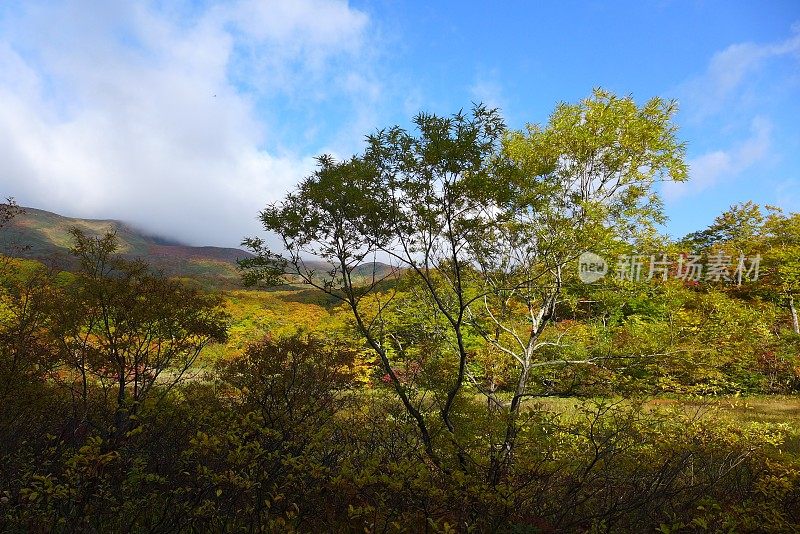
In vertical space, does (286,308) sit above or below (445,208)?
below

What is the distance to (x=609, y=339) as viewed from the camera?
30.7 ft

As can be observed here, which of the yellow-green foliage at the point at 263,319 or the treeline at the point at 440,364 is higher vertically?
the treeline at the point at 440,364

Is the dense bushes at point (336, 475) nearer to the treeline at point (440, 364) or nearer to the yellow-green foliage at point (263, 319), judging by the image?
the treeline at point (440, 364)

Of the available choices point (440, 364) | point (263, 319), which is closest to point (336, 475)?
point (440, 364)

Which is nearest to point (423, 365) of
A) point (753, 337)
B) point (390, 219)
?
point (390, 219)

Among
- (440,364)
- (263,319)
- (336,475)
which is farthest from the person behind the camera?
(263,319)

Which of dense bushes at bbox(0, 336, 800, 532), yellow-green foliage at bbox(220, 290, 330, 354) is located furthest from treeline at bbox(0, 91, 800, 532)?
yellow-green foliage at bbox(220, 290, 330, 354)

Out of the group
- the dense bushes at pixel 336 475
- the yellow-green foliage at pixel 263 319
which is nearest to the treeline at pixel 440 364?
the dense bushes at pixel 336 475

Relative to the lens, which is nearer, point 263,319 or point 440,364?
point 440,364

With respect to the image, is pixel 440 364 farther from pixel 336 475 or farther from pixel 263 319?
pixel 263 319

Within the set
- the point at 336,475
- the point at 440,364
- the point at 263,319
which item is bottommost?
the point at 263,319

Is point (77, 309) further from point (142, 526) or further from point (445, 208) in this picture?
point (445, 208)

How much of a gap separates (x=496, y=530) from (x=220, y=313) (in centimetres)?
790

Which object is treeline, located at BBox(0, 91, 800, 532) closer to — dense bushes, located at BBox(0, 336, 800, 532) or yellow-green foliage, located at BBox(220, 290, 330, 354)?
dense bushes, located at BBox(0, 336, 800, 532)
